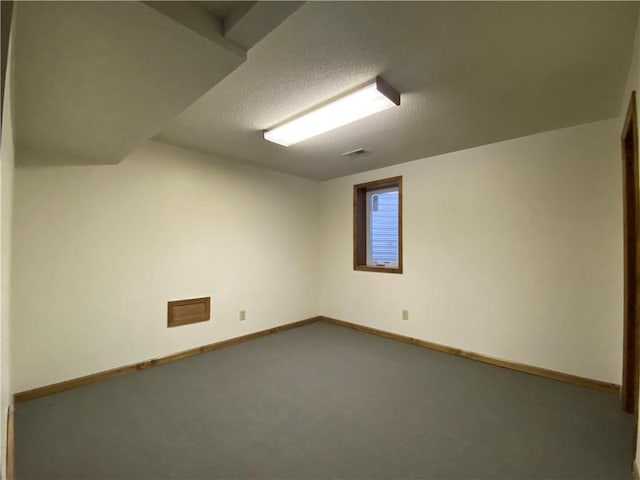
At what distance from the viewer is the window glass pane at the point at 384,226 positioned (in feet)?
13.4

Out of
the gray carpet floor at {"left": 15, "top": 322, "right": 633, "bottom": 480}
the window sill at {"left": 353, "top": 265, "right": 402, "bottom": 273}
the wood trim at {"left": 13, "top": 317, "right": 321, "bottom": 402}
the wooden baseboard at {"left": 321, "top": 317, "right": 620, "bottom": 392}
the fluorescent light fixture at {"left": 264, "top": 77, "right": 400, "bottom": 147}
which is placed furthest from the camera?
the window sill at {"left": 353, "top": 265, "right": 402, "bottom": 273}

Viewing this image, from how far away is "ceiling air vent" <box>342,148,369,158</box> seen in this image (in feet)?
10.7

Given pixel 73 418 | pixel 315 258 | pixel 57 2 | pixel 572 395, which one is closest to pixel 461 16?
pixel 57 2

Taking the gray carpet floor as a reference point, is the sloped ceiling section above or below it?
above

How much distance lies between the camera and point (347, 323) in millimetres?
4320

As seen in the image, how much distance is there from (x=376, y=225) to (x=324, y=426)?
2.93m

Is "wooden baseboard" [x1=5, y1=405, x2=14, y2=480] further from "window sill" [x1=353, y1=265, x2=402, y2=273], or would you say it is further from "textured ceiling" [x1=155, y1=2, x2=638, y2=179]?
"window sill" [x1=353, y1=265, x2=402, y2=273]

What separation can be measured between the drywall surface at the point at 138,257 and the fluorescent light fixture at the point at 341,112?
1.25m

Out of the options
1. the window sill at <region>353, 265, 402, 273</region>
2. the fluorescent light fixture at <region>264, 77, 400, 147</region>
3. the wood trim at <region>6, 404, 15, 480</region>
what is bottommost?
the wood trim at <region>6, 404, 15, 480</region>

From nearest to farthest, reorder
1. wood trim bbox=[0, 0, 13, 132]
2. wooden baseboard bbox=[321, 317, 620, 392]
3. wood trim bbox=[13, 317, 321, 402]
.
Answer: wood trim bbox=[0, 0, 13, 132] < wood trim bbox=[13, 317, 321, 402] < wooden baseboard bbox=[321, 317, 620, 392]

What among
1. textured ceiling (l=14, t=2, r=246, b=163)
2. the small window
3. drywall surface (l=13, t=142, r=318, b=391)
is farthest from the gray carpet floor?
textured ceiling (l=14, t=2, r=246, b=163)

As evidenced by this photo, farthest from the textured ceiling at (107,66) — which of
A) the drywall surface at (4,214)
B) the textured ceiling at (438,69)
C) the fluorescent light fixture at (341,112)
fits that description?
the fluorescent light fixture at (341,112)

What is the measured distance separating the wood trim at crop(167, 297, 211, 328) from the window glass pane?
2397 mm

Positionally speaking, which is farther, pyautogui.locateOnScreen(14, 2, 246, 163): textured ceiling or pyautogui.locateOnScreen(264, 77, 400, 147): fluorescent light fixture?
pyautogui.locateOnScreen(264, 77, 400, 147): fluorescent light fixture
